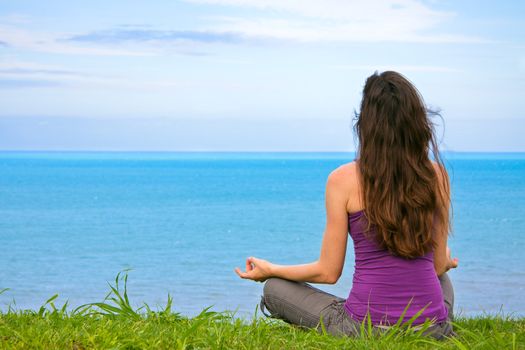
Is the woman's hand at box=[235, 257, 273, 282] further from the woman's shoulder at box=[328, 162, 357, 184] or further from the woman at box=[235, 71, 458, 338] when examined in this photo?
the woman's shoulder at box=[328, 162, 357, 184]

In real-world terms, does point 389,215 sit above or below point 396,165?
below

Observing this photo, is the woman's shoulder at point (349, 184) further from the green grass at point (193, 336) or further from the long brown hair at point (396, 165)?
the green grass at point (193, 336)

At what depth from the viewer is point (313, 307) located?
354 cm

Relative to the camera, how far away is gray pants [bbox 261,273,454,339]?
3412 millimetres

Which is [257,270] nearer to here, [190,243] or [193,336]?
Answer: [193,336]

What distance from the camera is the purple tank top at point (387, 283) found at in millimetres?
3320

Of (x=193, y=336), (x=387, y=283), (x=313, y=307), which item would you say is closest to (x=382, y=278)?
(x=387, y=283)

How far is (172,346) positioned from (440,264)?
1.29 metres

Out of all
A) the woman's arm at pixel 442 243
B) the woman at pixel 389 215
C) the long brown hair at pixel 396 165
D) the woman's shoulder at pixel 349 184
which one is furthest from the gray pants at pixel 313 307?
the woman's shoulder at pixel 349 184

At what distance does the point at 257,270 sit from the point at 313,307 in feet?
1.13

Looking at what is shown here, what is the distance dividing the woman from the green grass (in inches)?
4.7

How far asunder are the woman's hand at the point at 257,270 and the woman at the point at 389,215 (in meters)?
0.27

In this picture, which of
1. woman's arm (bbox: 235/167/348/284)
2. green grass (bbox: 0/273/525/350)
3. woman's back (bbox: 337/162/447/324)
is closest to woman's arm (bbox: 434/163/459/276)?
woman's back (bbox: 337/162/447/324)

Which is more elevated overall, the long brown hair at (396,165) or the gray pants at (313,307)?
the long brown hair at (396,165)
